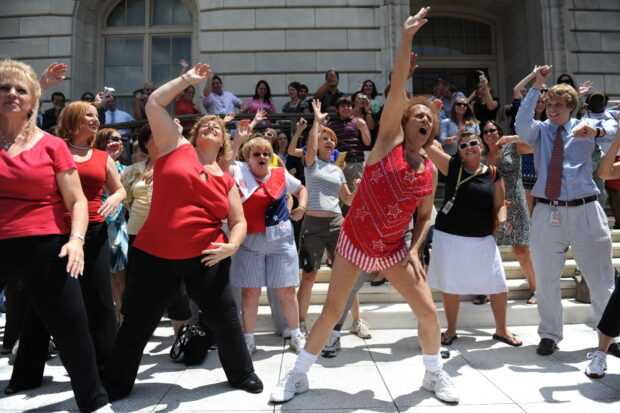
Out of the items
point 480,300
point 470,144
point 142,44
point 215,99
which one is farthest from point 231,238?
point 142,44

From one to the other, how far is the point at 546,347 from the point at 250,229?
10.1ft

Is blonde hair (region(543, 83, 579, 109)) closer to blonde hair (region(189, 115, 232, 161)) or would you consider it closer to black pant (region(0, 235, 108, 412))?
blonde hair (region(189, 115, 232, 161))

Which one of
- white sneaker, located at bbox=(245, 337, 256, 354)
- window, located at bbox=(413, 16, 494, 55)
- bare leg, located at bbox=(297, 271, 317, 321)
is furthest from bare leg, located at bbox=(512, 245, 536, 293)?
window, located at bbox=(413, 16, 494, 55)

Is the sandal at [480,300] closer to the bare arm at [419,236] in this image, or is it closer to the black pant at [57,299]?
the bare arm at [419,236]

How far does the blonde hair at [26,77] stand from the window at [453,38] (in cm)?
1245

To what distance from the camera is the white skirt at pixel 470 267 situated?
4625 millimetres

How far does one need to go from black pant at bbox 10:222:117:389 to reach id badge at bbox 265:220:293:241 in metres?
1.49

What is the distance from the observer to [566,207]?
428cm

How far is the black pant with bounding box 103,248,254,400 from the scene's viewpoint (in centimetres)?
323

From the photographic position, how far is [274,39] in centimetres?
1161

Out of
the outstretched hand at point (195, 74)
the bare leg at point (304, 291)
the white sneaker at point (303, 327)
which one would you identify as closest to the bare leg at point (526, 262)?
the bare leg at point (304, 291)

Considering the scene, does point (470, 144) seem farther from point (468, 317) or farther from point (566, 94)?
point (468, 317)

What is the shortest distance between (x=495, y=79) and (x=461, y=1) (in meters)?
2.58

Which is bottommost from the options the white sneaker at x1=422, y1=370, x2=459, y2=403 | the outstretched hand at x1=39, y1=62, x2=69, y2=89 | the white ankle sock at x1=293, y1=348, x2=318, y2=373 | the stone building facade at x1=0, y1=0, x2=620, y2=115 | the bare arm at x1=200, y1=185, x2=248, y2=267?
the white sneaker at x1=422, y1=370, x2=459, y2=403
